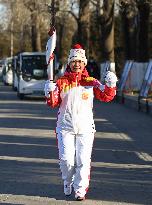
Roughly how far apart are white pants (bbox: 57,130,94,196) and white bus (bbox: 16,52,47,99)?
25.7 m

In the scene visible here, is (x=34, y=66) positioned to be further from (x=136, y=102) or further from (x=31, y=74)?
(x=136, y=102)

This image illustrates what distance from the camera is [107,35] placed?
41.3m

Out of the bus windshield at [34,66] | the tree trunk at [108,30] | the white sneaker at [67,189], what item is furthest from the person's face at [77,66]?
the tree trunk at [108,30]

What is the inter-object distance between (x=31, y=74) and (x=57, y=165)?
2385 cm

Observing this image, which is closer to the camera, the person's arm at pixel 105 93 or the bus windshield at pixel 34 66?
the person's arm at pixel 105 93

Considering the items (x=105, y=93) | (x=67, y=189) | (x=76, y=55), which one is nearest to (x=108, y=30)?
(x=76, y=55)

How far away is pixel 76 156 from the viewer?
27.7 feet

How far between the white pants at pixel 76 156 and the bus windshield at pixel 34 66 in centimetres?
2644

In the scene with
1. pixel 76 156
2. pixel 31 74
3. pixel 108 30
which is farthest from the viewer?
pixel 108 30

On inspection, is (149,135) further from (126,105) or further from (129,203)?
(126,105)

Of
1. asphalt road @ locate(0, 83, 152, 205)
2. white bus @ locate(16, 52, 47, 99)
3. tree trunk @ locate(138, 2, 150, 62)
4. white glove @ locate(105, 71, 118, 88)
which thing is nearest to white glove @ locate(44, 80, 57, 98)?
white glove @ locate(105, 71, 118, 88)

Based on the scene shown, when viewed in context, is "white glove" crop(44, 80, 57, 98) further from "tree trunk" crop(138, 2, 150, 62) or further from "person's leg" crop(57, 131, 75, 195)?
"tree trunk" crop(138, 2, 150, 62)

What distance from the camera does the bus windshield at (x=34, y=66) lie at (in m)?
35.0

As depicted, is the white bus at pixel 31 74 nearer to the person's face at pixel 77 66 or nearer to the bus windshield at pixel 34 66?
the bus windshield at pixel 34 66
